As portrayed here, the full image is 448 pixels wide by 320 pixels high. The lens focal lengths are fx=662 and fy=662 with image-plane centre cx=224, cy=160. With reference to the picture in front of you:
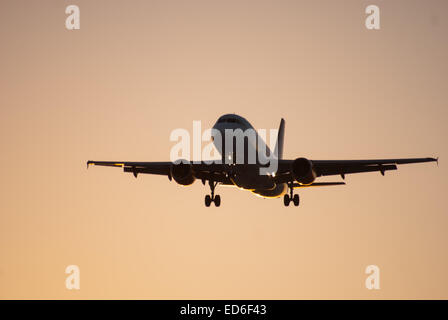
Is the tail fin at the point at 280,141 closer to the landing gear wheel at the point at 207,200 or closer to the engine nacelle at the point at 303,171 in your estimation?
the landing gear wheel at the point at 207,200

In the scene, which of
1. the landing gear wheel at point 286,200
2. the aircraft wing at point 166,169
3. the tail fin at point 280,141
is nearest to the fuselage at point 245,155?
the aircraft wing at point 166,169

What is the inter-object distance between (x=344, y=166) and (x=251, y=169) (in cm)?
745

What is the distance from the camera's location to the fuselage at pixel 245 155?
42.0 metres

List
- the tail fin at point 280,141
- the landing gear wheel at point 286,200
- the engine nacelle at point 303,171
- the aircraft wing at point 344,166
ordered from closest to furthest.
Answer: the engine nacelle at point 303,171 < the aircraft wing at point 344,166 < the landing gear wheel at point 286,200 < the tail fin at point 280,141

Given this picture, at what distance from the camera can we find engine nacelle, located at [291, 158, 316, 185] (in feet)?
144

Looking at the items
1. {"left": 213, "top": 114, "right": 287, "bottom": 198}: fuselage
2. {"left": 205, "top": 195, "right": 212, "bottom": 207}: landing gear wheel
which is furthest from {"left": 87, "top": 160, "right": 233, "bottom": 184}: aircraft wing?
{"left": 205, "top": 195, "right": 212, "bottom": 207}: landing gear wheel

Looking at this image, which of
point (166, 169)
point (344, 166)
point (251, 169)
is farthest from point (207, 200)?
point (344, 166)

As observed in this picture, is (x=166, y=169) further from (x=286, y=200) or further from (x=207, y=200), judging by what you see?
(x=286, y=200)

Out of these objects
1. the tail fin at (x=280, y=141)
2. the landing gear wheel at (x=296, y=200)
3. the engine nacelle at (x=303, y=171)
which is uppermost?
the tail fin at (x=280, y=141)

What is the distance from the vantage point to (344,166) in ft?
154
